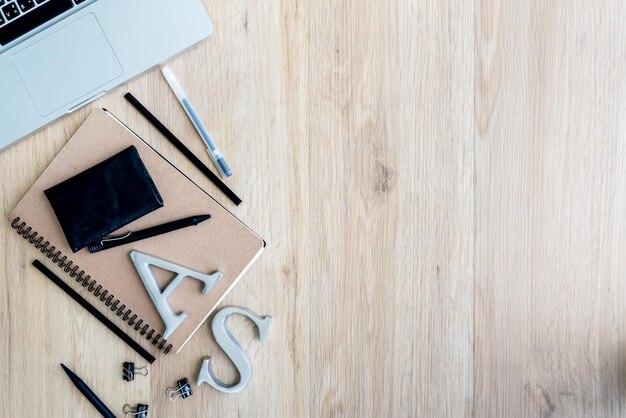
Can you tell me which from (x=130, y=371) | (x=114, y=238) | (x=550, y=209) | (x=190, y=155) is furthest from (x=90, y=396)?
(x=550, y=209)

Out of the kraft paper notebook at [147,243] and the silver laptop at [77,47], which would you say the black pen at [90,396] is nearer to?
the kraft paper notebook at [147,243]

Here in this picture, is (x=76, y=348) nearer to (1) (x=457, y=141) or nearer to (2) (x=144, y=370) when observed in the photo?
(2) (x=144, y=370)

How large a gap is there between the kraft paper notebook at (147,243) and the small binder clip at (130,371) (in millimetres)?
35

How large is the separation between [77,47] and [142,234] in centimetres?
22

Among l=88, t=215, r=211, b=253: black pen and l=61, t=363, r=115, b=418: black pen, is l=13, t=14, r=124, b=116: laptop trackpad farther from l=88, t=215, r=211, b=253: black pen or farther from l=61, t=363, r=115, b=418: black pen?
l=61, t=363, r=115, b=418: black pen

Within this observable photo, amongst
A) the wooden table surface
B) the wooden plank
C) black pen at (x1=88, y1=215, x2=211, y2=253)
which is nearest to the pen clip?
black pen at (x1=88, y1=215, x2=211, y2=253)

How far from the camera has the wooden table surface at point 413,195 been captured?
2.19 ft

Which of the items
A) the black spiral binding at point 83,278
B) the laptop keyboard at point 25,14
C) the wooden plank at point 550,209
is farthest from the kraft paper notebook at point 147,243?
the wooden plank at point 550,209

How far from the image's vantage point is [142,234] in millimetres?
658

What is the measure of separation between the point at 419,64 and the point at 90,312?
18.7 inches

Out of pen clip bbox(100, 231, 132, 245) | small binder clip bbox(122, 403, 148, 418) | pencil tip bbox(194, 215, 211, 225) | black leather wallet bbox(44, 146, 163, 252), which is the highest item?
black leather wallet bbox(44, 146, 163, 252)

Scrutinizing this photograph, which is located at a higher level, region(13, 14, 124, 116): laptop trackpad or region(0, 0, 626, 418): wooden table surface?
region(13, 14, 124, 116): laptop trackpad

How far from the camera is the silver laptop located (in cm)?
63

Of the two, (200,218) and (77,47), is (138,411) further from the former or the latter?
(77,47)
